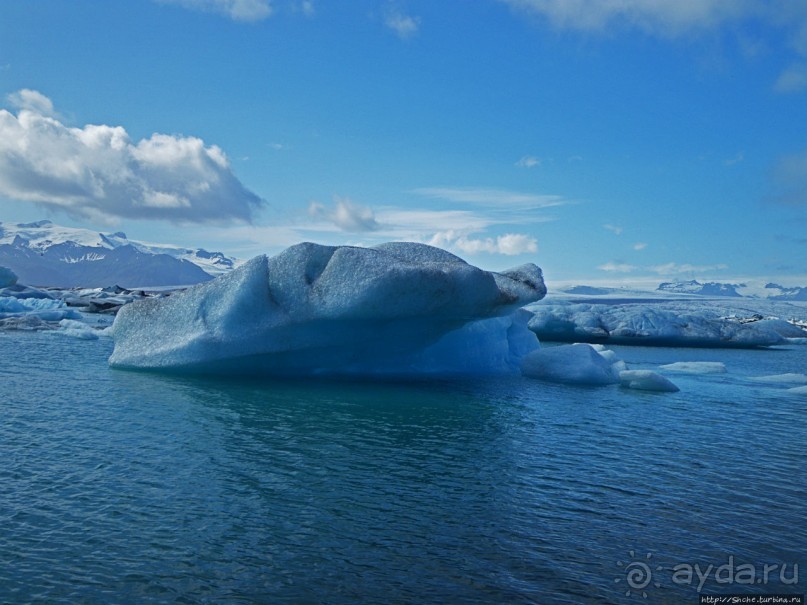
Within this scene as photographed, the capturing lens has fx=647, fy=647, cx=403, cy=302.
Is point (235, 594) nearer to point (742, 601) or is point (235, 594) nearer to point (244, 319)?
point (742, 601)

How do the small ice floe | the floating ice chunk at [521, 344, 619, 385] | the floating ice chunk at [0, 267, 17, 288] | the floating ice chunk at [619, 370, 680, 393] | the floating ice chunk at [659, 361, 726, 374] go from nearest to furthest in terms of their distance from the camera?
the floating ice chunk at [619, 370, 680, 393], the floating ice chunk at [521, 344, 619, 385], the small ice floe, the floating ice chunk at [659, 361, 726, 374], the floating ice chunk at [0, 267, 17, 288]

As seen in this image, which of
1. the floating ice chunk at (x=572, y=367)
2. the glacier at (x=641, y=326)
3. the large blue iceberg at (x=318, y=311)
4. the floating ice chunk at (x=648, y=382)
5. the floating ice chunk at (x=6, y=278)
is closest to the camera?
the large blue iceberg at (x=318, y=311)

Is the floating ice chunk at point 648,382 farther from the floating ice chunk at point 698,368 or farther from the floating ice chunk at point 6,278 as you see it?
the floating ice chunk at point 6,278

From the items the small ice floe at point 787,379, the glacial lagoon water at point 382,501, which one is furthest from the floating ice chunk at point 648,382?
the small ice floe at point 787,379

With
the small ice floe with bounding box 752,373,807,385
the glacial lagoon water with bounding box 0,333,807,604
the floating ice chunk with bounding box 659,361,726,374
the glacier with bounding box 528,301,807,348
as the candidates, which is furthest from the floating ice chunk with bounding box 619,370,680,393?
the glacier with bounding box 528,301,807,348

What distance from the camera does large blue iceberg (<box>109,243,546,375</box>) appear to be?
14.4m

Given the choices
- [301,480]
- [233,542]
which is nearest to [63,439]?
[301,480]

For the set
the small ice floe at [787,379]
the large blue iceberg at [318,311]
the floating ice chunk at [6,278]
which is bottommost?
the small ice floe at [787,379]

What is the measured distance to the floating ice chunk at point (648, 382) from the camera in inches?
668

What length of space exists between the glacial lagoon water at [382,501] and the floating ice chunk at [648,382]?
3591 millimetres

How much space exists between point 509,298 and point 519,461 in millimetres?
7459

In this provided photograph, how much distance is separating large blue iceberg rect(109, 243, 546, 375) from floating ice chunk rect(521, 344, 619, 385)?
2465 mm

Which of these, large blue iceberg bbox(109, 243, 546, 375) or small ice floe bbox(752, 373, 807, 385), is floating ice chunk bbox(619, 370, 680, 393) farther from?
small ice floe bbox(752, 373, 807, 385)

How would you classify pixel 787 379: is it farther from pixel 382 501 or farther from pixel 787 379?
pixel 382 501
